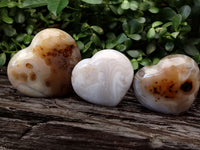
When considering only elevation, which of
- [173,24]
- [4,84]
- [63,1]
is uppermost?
[63,1]

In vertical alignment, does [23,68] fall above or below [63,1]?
below

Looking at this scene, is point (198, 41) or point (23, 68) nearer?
point (23, 68)

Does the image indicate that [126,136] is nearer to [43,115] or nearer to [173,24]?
[43,115]

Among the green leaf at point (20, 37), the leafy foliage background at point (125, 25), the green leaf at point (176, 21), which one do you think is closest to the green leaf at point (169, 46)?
the leafy foliage background at point (125, 25)

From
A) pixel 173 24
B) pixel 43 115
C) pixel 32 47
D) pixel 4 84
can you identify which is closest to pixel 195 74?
pixel 173 24

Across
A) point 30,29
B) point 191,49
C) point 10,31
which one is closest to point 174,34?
point 191,49

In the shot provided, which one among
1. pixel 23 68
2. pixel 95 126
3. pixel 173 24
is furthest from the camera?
pixel 173 24

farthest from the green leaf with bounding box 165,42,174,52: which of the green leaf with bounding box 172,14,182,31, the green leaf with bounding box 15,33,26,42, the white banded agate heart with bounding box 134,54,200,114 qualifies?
the green leaf with bounding box 15,33,26,42
